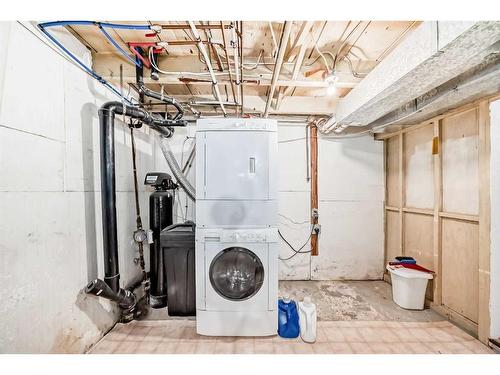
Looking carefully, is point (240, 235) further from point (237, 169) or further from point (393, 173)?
point (393, 173)

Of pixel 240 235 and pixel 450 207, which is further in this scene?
pixel 450 207

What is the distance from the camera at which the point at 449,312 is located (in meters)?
2.22

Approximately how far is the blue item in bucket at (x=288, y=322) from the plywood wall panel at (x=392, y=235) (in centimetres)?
193

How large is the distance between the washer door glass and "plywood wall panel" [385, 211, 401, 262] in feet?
7.24

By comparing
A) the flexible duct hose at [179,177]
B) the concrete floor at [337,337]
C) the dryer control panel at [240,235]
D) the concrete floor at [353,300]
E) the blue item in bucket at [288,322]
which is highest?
the flexible duct hose at [179,177]

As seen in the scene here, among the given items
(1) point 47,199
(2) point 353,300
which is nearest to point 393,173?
(2) point 353,300

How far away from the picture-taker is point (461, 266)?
213cm

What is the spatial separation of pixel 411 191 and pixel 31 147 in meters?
3.73

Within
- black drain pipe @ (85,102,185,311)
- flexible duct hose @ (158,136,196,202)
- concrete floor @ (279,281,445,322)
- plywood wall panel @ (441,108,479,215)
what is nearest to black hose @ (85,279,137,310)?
black drain pipe @ (85,102,185,311)

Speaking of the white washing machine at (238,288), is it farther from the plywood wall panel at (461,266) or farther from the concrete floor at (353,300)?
the plywood wall panel at (461,266)

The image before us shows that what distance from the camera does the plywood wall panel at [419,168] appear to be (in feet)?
8.39

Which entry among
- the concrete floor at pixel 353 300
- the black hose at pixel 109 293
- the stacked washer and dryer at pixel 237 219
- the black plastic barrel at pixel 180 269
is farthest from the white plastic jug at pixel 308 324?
the black hose at pixel 109 293

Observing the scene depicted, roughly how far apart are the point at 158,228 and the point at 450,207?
3.14 m

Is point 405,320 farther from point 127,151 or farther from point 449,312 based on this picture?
point 127,151
